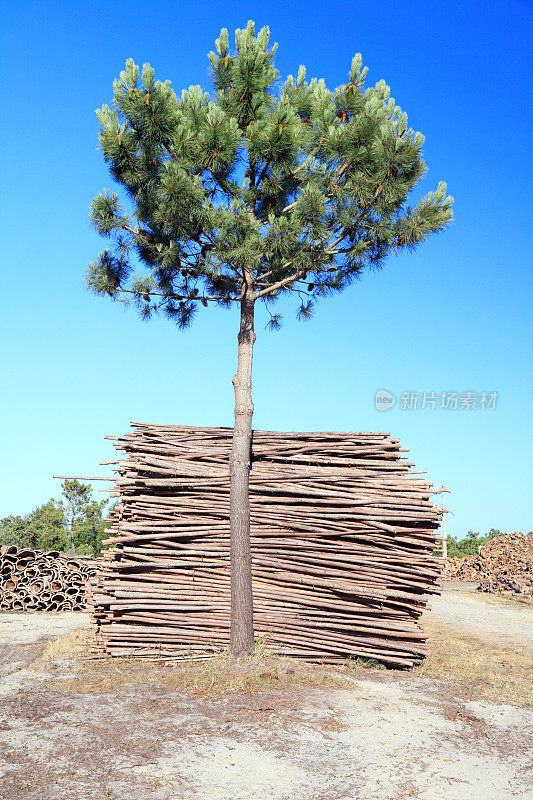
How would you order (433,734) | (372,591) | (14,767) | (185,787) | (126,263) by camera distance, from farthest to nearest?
(126,263) < (372,591) < (433,734) < (14,767) < (185,787)

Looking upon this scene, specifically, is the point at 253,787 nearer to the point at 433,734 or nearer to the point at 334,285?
the point at 433,734

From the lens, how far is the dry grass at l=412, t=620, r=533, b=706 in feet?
21.5

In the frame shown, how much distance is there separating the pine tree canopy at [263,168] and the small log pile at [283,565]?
2896 mm

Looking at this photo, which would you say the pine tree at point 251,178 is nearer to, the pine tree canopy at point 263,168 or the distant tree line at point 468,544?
the pine tree canopy at point 263,168

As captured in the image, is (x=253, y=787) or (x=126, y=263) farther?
(x=126, y=263)

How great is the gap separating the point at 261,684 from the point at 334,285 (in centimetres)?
584

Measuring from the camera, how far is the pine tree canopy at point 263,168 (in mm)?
7469

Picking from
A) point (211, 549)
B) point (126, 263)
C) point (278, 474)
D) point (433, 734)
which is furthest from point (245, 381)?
point (433, 734)

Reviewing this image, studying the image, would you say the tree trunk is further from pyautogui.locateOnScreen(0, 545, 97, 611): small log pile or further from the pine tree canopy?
pyautogui.locateOnScreen(0, 545, 97, 611): small log pile

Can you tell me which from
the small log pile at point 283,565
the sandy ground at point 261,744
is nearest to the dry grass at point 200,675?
the sandy ground at point 261,744

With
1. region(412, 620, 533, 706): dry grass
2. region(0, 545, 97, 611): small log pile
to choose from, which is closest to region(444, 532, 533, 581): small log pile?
region(412, 620, 533, 706): dry grass

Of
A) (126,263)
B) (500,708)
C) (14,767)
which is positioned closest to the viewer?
(14,767)

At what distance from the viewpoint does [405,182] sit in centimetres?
785

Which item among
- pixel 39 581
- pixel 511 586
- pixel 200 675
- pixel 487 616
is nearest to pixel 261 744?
pixel 200 675
